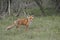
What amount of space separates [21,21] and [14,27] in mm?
1157

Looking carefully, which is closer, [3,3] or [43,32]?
A: [43,32]

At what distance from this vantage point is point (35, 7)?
Answer: 22156 mm

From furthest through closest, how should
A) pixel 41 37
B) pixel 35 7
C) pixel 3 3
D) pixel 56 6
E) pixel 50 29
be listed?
pixel 35 7 < pixel 56 6 < pixel 3 3 < pixel 50 29 < pixel 41 37

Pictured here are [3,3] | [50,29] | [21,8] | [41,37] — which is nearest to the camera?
[41,37]

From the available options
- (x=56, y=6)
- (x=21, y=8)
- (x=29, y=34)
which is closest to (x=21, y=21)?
(x=29, y=34)

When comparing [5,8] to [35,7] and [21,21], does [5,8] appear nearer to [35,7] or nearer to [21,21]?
[35,7]

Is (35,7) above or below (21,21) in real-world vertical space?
below

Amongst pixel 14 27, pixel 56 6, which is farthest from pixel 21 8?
pixel 14 27

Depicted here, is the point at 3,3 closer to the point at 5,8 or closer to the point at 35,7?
the point at 5,8

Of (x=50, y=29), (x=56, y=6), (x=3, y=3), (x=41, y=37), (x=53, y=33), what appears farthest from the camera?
(x=56, y=6)

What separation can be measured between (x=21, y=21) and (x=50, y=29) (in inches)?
62.0

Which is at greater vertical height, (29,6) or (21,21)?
(21,21)

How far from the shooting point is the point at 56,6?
793 inches

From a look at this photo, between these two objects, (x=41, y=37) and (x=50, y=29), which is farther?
(x=50, y=29)
